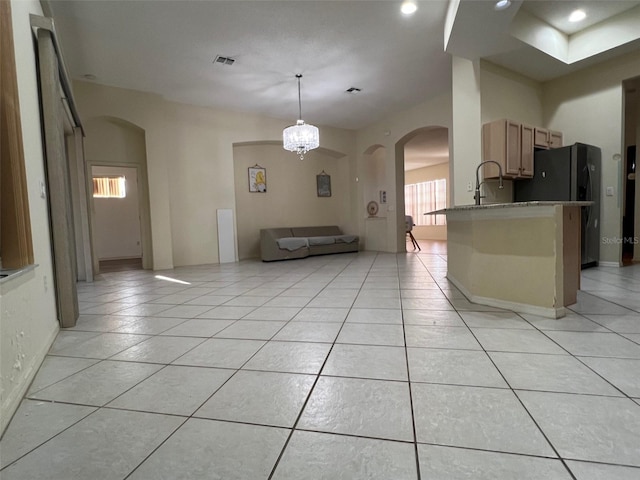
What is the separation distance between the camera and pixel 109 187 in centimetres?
868

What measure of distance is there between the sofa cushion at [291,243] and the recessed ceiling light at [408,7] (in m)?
4.42

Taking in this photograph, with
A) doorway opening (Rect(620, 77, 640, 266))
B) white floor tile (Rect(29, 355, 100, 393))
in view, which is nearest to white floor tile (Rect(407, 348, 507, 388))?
white floor tile (Rect(29, 355, 100, 393))

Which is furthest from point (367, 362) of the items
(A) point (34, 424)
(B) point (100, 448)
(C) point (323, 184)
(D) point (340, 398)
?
(C) point (323, 184)

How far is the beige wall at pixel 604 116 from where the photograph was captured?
4293 mm

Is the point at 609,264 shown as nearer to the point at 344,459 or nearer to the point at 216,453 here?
the point at 344,459

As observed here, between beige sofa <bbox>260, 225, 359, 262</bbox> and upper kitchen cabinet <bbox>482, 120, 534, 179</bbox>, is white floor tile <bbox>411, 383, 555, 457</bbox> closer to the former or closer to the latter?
upper kitchen cabinet <bbox>482, 120, 534, 179</bbox>

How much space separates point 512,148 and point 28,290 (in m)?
5.08

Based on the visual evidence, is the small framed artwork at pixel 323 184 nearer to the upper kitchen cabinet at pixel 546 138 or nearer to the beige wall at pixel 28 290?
the upper kitchen cabinet at pixel 546 138

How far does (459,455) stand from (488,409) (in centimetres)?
31

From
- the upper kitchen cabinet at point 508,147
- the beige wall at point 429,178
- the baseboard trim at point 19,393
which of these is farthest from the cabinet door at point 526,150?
the beige wall at point 429,178

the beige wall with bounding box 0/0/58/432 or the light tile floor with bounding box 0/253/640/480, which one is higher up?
the beige wall with bounding box 0/0/58/432

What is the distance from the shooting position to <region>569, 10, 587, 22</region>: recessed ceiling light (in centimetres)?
378

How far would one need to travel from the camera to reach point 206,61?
15.0ft

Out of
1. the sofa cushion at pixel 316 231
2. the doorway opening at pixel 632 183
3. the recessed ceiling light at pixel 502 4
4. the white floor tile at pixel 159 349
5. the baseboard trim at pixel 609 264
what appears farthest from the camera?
the sofa cushion at pixel 316 231
